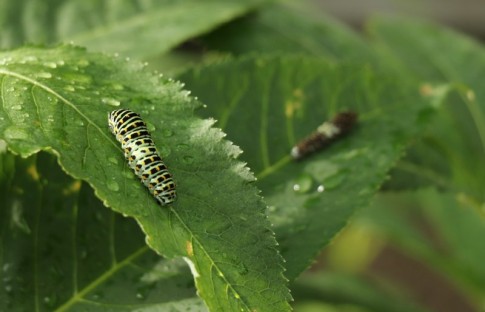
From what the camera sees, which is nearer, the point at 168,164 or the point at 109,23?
the point at 168,164

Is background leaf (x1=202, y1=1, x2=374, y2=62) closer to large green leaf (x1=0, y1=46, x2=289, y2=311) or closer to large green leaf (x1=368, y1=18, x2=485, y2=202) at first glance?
large green leaf (x1=368, y1=18, x2=485, y2=202)

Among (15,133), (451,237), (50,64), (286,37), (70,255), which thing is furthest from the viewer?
(451,237)

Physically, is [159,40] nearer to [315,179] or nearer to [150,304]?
[315,179]

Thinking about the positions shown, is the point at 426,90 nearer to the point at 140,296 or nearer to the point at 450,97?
the point at 450,97

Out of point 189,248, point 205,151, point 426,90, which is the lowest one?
point 189,248

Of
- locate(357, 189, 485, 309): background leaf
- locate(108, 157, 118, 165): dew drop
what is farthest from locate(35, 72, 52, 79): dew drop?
locate(357, 189, 485, 309): background leaf

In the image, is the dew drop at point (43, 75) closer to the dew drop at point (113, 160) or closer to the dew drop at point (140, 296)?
the dew drop at point (113, 160)

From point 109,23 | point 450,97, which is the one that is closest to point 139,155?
point 109,23
